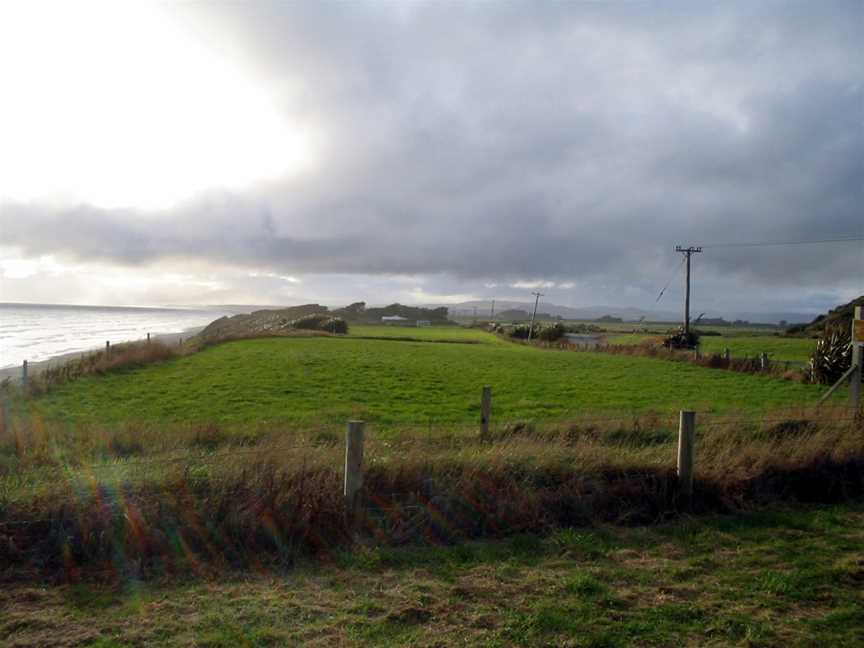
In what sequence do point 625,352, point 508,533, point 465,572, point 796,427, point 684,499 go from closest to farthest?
point 465,572 → point 508,533 → point 684,499 → point 796,427 → point 625,352

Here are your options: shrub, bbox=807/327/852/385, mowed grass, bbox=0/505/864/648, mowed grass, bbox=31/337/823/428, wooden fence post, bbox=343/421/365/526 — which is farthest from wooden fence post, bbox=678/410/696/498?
shrub, bbox=807/327/852/385

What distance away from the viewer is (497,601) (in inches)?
190

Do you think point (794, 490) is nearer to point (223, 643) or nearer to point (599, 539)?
point (599, 539)

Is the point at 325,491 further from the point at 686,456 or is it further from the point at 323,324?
the point at 323,324

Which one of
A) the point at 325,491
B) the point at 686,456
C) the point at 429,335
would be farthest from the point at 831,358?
the point at 429,335

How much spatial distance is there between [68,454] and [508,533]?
253 inches

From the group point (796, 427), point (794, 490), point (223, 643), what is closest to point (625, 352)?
point (796, 427)

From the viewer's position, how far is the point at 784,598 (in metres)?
4.91

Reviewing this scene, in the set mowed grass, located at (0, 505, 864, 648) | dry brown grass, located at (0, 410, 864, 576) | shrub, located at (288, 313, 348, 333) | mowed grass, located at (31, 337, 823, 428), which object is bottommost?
mowed grass, located at (31, 337, 823, 428)

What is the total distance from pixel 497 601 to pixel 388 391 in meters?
16.0

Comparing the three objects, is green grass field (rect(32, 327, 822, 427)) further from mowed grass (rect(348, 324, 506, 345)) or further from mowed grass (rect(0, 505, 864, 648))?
mowed grass (rect(348, 324, 506, 345))

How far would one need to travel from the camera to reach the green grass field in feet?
50.8

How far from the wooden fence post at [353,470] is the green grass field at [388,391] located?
703cm

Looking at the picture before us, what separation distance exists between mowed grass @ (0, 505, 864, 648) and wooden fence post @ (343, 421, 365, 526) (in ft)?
2.18
